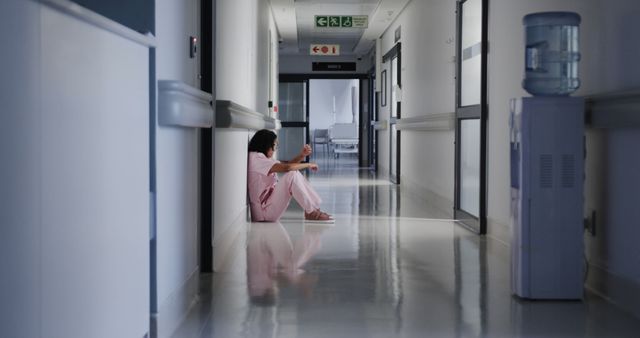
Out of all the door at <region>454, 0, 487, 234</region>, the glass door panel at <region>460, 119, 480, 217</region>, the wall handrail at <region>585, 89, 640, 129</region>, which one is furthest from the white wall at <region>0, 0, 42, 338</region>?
the glass door panel at <region>460, 119, 480, 217</region>

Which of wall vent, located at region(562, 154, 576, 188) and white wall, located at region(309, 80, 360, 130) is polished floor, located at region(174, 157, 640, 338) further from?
white wall, located at region(309, 80, 360, 130)

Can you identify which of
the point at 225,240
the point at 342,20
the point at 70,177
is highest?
the point at 342,20

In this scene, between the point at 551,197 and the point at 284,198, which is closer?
the point at 551,197

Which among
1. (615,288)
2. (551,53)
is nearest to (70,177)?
(615,288)

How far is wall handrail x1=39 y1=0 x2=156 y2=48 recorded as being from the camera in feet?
6.76

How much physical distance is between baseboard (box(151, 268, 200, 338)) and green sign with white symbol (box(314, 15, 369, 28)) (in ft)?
38.0

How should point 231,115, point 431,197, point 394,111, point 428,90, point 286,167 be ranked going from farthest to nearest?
1. point 394,111
2. point 428,90
3. point 431,197
4. point 286,167
5. point 231,115

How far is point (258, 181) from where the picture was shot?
904 centimetres

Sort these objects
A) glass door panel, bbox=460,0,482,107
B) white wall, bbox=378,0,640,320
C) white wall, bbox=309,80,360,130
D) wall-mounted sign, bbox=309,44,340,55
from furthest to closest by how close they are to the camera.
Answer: white wall, bbox=309,80,360,130
wall-mounted sign, bbox=309,44,340,55
glass door panel, bbox=460,0,482,107
white wall, bbox=378,0,640,320

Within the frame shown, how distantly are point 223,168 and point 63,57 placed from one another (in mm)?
4255

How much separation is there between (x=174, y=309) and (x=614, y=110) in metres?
2.70

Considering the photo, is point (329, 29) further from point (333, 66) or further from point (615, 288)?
point (615, 288)

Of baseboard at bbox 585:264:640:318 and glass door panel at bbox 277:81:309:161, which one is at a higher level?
glass door panel at bbox 277:81:309:161

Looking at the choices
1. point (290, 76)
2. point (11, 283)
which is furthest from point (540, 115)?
point (290, 76)
